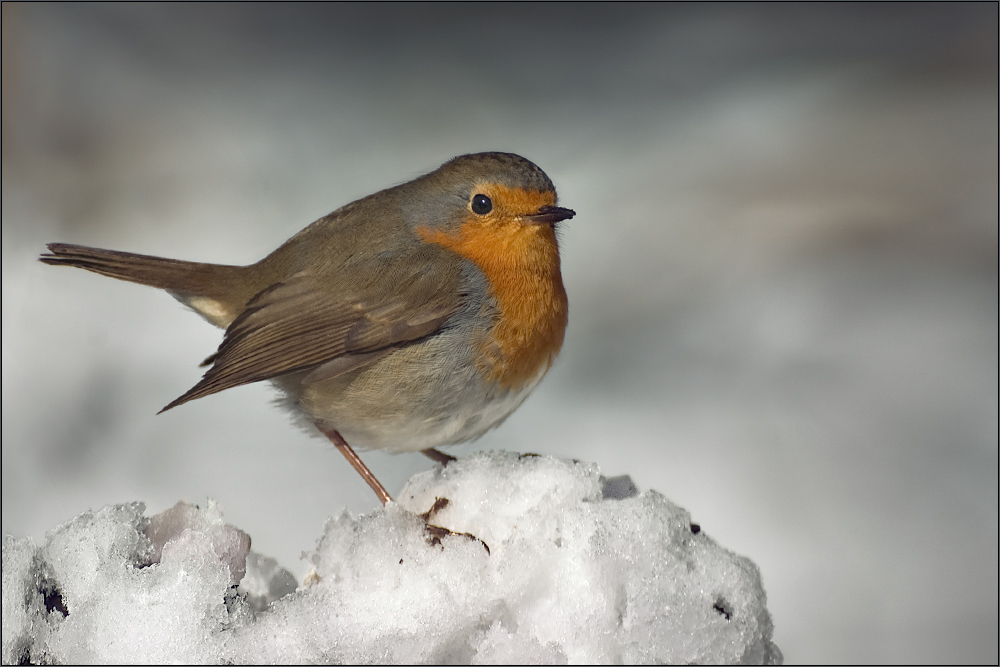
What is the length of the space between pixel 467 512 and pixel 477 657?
0.25m

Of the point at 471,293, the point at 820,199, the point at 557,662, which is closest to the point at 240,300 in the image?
the point at 471,293

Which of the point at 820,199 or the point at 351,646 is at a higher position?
the point at 820,199

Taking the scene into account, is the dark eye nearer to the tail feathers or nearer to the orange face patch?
the orange face patch

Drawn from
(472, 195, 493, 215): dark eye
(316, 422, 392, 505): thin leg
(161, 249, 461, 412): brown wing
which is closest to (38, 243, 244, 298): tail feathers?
(161, 249, 461, 412): brown wing

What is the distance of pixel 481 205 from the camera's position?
5.46 feet

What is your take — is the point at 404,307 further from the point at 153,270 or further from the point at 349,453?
the point at 153,270

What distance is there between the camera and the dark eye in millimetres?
1659

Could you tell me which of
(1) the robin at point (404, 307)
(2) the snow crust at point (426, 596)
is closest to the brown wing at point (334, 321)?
(1) the robin at point (404, 307)

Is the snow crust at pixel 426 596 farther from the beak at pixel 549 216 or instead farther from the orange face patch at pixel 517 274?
the beak at pixel 549 216

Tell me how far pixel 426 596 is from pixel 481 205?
0.79 m

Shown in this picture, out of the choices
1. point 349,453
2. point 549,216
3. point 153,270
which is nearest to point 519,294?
point 549,216

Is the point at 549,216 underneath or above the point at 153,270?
above

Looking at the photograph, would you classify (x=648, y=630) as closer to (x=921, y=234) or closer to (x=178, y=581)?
(x=178, y=581)

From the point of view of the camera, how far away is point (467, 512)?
4.40 ft
